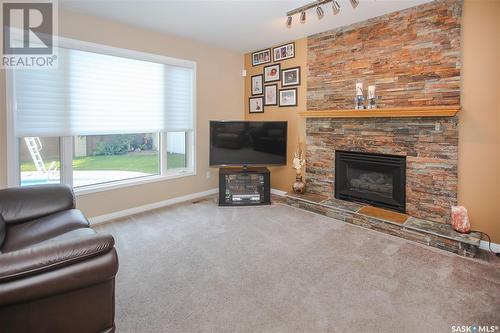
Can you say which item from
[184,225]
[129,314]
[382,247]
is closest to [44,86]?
[184,225]

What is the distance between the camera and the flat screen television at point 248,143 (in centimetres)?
454

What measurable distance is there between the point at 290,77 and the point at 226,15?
61.7 inches

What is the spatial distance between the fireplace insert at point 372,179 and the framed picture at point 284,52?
1780mm

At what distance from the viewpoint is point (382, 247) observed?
2.98 meters

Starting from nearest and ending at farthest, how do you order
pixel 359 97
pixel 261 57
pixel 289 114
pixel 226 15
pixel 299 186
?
pixel 226 15 < pixel 359 97 < pixel 299 186 < pixel 289 114 < pixel 261 57

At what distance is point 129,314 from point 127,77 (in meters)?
3.08

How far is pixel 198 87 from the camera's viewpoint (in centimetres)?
477

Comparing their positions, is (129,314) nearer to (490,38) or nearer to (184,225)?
(184,225)

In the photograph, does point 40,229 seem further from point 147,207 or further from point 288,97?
point 288,97

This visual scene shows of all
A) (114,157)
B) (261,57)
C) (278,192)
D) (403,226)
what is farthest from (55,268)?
(261,57)

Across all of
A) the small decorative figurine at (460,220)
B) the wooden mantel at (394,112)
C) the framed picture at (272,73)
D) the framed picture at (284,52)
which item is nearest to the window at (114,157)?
the framed picture at (272,73)
